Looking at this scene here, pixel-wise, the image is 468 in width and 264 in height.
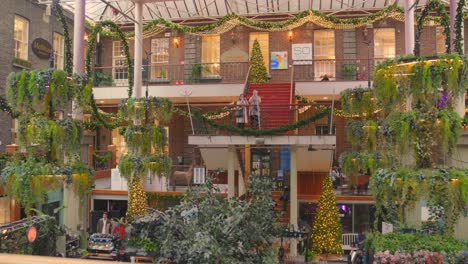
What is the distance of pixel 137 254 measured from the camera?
34.2 ft

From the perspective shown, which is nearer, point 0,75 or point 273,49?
point 0,75

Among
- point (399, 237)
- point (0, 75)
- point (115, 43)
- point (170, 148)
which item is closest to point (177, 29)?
point (115, 43)

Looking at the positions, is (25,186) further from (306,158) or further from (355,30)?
(355,30)

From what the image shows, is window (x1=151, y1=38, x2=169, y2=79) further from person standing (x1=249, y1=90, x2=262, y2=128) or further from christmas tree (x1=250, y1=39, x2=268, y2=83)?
person standing (x1=249, y1=90, x2=262, y2=128)

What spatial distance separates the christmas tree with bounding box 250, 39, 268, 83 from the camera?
18.0 m

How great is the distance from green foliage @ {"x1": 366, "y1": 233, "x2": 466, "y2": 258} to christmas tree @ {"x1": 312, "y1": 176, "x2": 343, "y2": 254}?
4408 millimetres

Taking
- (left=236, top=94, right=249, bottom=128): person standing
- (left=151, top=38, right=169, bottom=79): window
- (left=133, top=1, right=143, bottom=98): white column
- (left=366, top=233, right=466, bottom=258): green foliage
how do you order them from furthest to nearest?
(left=151, top=38, right=169, bottom=79): window
(left=133, top=1, right=143, bottom=98): white column
(left=236, top=94, right=249, bottom=128): person standing
(left=366, top=233, right=466, bottom=258): green foliage

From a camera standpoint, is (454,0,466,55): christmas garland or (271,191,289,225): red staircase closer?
(454,0,466,55): christmas garland

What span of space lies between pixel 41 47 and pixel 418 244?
15.8 m

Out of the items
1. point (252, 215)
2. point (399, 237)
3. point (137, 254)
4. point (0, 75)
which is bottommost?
point (137, 254)

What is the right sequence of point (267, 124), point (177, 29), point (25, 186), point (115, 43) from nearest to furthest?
1. point (25, 186)
2. point (267, 124)
3. point (177, 29)
4. point (115, 43)

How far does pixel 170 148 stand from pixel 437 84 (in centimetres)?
1512

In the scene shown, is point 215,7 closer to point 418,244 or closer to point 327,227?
point 327,227

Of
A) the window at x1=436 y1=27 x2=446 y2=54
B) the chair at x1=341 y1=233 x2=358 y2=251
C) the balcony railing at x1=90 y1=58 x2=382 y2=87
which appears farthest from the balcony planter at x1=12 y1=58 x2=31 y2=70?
the window at x1=436 y1=27 x2=446 y2=54
